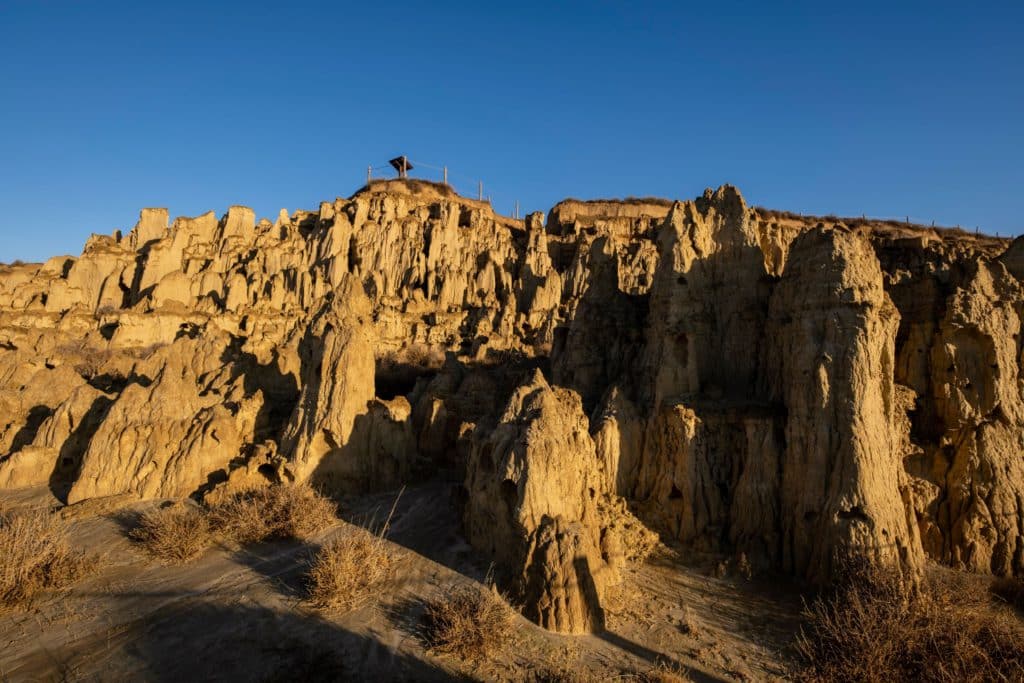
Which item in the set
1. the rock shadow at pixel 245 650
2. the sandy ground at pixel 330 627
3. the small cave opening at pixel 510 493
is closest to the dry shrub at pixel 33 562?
the sandy ground at pixel 330 627

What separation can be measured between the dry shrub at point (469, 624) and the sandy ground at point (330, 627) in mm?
225

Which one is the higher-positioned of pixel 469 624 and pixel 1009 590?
pixel 1009 590

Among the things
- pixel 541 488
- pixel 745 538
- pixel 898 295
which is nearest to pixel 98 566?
pixel 541 488

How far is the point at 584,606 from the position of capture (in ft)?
34.8

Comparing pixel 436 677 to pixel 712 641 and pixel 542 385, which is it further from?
pixel 542 385

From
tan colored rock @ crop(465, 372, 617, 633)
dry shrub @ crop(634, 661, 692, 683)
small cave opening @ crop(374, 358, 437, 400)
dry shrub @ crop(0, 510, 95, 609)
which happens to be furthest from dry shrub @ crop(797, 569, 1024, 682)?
small cave opening @ crop(374, 358, 437, 400)

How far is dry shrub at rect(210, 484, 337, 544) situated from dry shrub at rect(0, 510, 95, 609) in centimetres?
280

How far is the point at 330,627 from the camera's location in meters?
10.6

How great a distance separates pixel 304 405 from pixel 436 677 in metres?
10.3

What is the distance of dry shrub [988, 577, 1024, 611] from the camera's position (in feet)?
37.7

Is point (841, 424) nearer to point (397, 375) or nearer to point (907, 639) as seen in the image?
point (907, 639)

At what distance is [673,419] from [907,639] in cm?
619

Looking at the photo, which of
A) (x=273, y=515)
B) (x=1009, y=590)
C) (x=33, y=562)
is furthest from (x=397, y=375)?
(x=1009, y=590)

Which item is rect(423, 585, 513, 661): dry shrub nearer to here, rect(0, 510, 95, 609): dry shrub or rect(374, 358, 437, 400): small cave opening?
rect(0, 510, 95, 609): dry shrub
